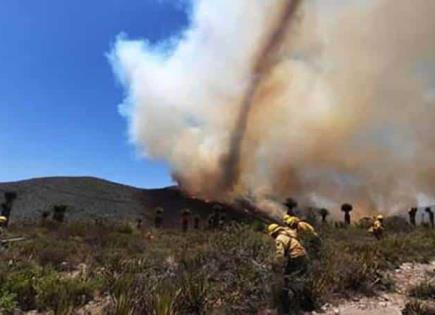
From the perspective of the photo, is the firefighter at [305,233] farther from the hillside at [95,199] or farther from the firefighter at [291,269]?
the hillside at [95,199]

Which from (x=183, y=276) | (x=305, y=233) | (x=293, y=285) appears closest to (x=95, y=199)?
(x=305, y=233)

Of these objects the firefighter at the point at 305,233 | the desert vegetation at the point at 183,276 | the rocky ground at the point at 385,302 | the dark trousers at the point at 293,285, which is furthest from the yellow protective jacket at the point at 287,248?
the rocky ground at the point at 385,302

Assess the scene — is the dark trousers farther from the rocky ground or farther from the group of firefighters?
the rocky ground

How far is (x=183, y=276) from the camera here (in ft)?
44.2

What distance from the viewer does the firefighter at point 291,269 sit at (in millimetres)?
12458

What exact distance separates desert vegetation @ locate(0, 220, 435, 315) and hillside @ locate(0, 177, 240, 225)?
27.2 m

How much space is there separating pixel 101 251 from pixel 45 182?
4013 centimetres

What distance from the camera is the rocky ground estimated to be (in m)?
12.9

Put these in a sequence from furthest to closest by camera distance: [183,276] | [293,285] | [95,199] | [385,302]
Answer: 1. [95,199]
2. [385,302]
3. [183,276]
4. [293,285]

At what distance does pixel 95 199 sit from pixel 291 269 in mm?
45018

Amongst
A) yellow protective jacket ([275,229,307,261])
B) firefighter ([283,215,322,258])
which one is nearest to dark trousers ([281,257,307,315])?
yellow protective jacket ([275,229,307,261])

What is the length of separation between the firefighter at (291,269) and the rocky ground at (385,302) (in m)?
0.74

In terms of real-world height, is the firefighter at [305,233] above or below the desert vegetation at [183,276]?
above

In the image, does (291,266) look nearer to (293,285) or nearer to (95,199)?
(293,285)
